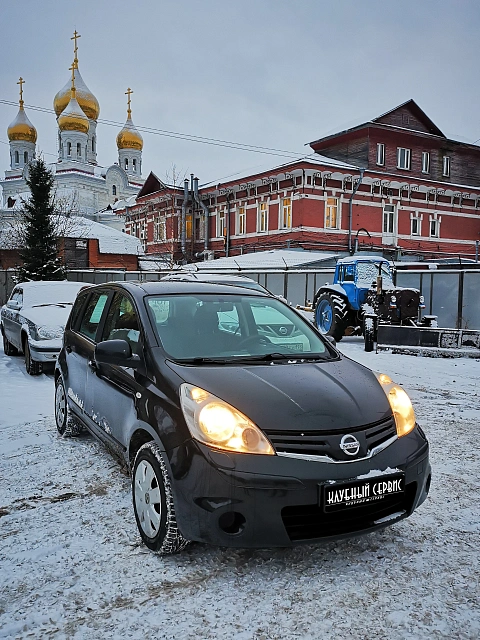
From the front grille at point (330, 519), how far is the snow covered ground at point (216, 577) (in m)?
0.30

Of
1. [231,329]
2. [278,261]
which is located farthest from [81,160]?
[231,329]

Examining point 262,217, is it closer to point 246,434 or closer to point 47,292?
point 47,292

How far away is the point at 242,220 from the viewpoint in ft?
122

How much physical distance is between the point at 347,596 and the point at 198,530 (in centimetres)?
85

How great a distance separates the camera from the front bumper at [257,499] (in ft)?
9.11

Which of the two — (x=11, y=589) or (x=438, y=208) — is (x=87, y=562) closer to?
(x=11, y=589)

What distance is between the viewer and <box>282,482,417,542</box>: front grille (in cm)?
282

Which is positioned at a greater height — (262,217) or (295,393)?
(262,217)

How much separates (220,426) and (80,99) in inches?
2793

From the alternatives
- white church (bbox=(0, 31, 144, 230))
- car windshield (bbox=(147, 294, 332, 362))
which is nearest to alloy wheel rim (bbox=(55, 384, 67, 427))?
car windshield (bbox=(147, 294, 332, 362))

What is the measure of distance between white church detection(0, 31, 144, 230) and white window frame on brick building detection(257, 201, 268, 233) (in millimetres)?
28839

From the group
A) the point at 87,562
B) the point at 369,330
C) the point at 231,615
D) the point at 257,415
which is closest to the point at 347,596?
the point at 231,615

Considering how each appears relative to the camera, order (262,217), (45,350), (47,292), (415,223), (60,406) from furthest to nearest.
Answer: (415,223), (262,217), (47,292), (45,350), (60,406)

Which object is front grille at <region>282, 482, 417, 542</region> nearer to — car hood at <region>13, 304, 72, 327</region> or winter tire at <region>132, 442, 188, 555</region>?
winter tire at <region>132, 442, 188, 555</region>
